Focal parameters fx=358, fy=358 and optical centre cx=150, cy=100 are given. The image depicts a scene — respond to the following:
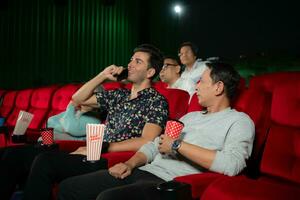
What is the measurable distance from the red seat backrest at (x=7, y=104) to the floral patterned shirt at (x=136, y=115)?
10.4 feet

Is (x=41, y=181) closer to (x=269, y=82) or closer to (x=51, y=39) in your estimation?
(x=269, y=82)

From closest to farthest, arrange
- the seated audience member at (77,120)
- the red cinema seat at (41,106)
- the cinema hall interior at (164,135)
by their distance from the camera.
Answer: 1. the cinema hall interior at (164,135)
2. the seated audience member at (77,120)
3. the red cinema seat at (41,106)

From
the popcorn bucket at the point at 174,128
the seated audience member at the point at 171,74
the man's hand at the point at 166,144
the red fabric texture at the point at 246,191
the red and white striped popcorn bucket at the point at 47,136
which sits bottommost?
the red and white striped popcorn bucket at the point at 47,136

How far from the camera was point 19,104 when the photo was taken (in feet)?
15.1

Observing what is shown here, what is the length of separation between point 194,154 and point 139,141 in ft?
1.75

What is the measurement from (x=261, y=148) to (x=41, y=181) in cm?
98

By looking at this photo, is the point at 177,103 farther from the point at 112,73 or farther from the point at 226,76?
the point at 226,76

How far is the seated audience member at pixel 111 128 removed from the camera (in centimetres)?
A: 157

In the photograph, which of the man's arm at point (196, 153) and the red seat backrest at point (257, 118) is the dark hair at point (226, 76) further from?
the man's arm at point (196, 153)

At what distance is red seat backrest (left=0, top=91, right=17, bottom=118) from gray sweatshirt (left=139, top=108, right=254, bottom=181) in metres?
3.70

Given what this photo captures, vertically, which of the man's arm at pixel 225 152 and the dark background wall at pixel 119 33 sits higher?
the dark background wall at pixel 119 33

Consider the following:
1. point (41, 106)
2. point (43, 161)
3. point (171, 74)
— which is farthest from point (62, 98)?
point (43, 161)

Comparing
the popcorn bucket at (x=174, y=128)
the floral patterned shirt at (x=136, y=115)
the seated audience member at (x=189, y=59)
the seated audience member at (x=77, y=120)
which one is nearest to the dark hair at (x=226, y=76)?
the popcorn bucket at (x=174, y=128)

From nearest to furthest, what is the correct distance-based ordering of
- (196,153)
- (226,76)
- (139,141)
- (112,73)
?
(196,153)
(226,76)
(139,141)
(112,73)
